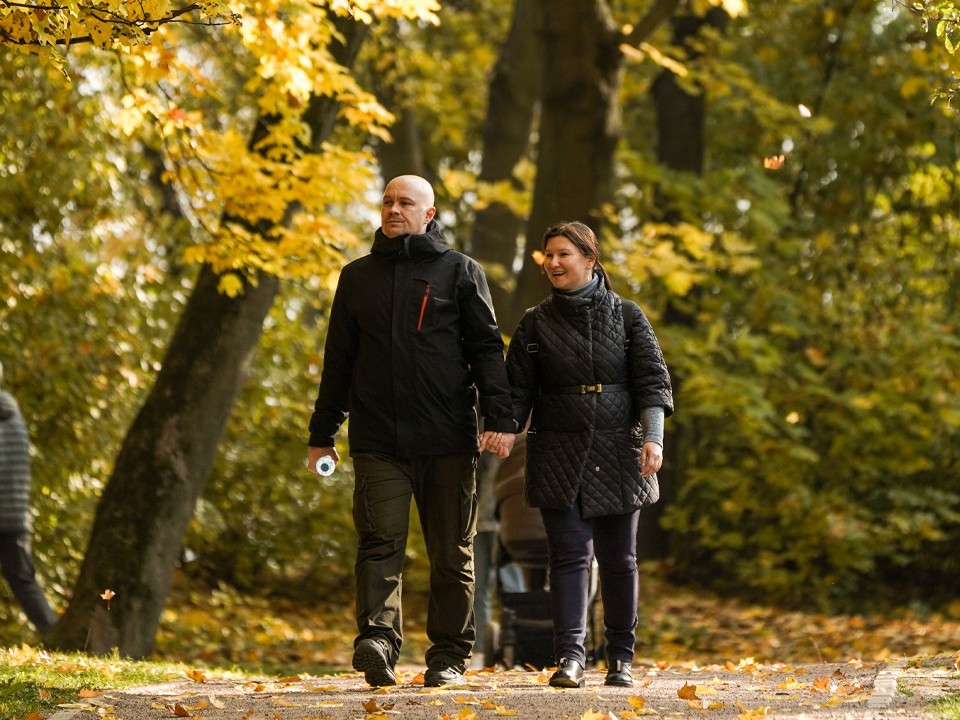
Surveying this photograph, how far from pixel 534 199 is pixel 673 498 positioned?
638 cm

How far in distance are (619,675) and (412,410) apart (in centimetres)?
148

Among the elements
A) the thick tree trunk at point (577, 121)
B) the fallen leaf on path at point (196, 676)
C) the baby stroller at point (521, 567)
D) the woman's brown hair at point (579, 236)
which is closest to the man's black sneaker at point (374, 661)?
the fallen leaf on path at point (196, 676)

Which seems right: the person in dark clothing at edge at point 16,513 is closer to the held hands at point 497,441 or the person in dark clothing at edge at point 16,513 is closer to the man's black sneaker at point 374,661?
the man's black sneaker at point 374,661

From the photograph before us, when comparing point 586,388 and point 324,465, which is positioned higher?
point 586,388

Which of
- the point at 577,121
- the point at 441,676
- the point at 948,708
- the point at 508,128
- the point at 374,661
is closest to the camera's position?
the point at 948,708

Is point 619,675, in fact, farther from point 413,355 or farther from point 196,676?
point 196,676

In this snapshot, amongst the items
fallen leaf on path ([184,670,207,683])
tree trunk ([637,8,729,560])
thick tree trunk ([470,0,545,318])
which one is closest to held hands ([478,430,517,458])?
fallen leaf on path ([184,670,207,683])

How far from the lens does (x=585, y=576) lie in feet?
20.3

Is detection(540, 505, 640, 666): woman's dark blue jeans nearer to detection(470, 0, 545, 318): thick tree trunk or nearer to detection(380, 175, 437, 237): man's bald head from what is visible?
detection(380, 175, 437, 237): man's bald head

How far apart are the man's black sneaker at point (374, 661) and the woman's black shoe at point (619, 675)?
95cm

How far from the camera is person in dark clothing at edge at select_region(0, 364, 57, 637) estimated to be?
9164mm

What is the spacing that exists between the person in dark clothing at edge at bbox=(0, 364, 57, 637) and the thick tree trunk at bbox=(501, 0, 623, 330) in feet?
13.6

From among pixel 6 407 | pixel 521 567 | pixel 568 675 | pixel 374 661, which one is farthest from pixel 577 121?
pixel 374 661

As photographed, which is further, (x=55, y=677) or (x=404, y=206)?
(x=55, y=677)
